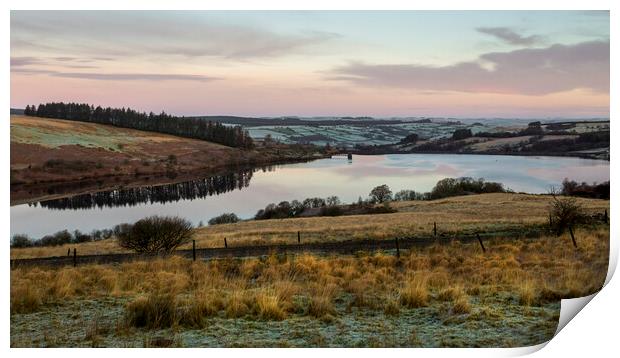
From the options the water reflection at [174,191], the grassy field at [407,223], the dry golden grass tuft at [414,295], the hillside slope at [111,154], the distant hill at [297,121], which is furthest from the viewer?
the grassy field at [407,223]

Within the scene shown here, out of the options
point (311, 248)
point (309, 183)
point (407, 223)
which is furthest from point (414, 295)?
point (407, 223)

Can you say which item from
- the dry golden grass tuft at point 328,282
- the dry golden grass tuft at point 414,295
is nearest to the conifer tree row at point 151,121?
the dry golden grass tuft at point 328,282

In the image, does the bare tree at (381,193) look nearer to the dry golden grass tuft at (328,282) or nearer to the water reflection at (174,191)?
the dry golden grass tuft at (328,282)

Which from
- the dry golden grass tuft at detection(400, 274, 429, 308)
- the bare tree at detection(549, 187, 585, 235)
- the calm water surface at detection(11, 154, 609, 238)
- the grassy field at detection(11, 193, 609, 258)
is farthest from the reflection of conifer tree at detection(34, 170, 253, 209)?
the bare tree at detection(549, 187, 585, 235)

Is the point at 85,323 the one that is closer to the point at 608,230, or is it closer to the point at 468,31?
the point at 468,31

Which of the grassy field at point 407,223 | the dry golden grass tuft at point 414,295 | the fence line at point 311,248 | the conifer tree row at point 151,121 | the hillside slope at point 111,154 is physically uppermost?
the conifer tree row at point 151,121
